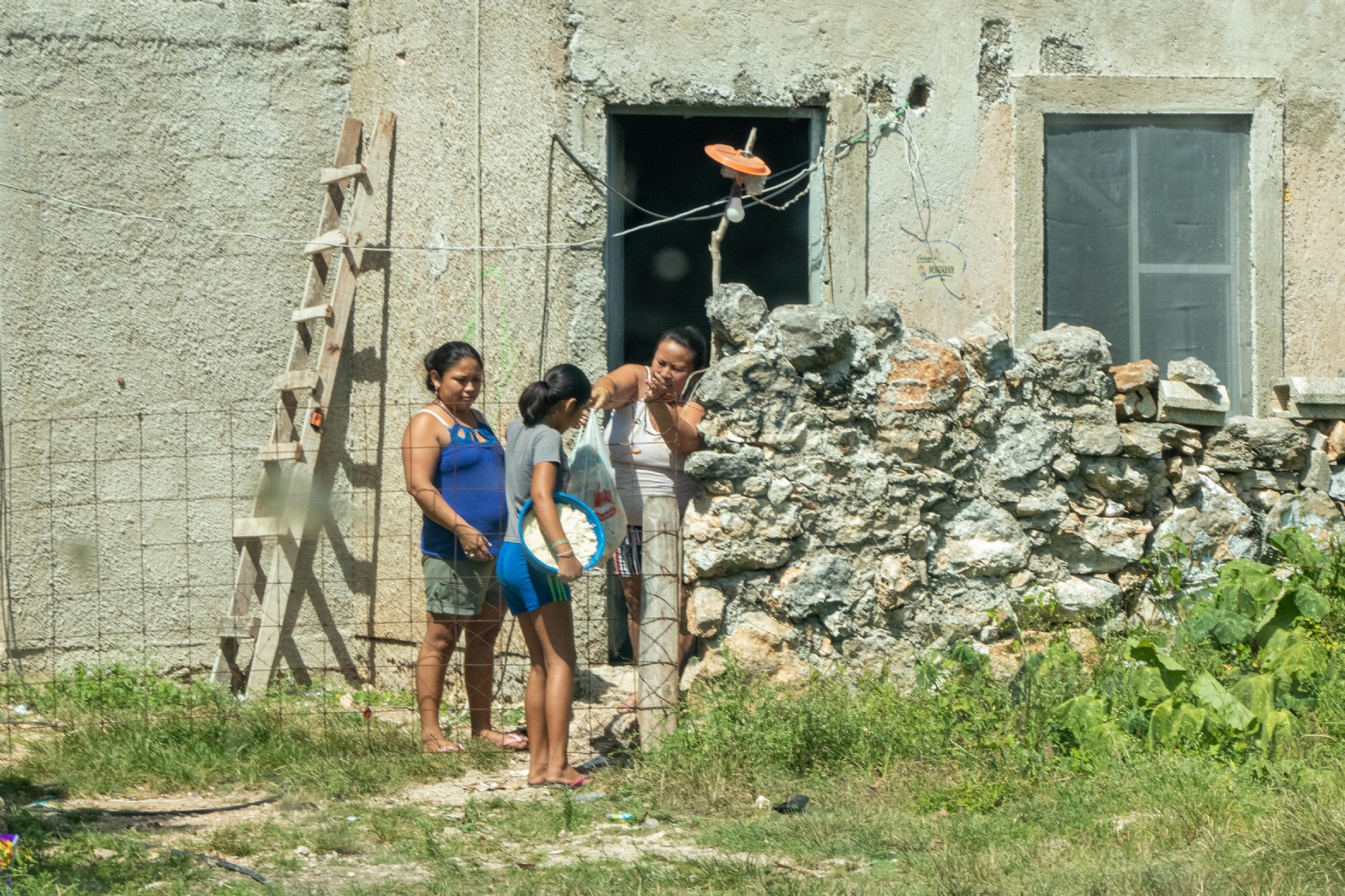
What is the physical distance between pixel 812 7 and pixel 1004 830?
422 centimetres

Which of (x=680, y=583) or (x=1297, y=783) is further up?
(x=680, y=583)

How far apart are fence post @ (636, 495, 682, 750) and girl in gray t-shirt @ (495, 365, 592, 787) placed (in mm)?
402

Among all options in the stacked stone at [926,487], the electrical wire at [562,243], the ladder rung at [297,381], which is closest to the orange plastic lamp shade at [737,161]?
the electrical wire at [562,243]

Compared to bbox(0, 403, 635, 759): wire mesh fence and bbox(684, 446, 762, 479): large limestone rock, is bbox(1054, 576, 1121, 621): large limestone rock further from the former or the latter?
bbox(0, 403, 635, 759): wire mesh fence

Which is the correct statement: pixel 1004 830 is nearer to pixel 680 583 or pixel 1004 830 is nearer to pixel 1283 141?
pixel 680 583

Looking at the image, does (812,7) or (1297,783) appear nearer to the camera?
(1297,783)

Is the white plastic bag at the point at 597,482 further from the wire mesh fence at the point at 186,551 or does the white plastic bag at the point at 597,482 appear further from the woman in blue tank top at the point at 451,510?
the wire mesh fence at the point at 186,551

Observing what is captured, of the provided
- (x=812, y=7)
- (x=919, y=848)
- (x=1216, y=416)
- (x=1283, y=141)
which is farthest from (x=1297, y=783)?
(x=812, y=7)

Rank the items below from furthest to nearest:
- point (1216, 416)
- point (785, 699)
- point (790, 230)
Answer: point (790, 230)
point (1216, 416)
point (785, 699)

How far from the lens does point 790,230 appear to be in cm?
711

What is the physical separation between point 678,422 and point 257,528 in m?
2.41

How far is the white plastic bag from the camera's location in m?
5.21

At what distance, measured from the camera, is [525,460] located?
5.02 metres

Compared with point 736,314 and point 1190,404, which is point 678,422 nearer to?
point 736,314
